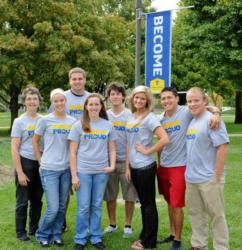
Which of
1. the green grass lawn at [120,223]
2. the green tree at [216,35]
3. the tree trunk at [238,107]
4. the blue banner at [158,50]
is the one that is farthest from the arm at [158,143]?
the tree trunk at [238,107]

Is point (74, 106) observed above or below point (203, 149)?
above

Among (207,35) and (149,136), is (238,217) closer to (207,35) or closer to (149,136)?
(149,136)

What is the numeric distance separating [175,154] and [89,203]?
1.14 m

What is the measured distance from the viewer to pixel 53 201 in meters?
5.28

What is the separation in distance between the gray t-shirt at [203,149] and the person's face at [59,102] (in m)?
1.54

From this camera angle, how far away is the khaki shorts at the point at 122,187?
18.7 ft

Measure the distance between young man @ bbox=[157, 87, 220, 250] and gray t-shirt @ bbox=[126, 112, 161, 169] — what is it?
0.57 ft

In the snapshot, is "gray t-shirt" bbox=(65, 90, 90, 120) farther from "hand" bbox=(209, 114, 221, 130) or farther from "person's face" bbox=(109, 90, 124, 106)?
"hand" bbox=(209, 114, 221, 130)

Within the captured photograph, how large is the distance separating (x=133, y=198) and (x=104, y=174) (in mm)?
740

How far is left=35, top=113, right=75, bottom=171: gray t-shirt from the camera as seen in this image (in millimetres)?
5229

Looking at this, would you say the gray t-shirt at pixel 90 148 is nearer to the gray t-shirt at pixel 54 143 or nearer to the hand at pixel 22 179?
the gray t-shirt at pixel 54 143

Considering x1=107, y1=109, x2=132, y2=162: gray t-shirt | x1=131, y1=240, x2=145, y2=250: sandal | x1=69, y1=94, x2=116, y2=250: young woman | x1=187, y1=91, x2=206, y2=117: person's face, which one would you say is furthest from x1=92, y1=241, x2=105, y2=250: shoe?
x1=187, y1=91, x2=206, y2=117: person's face

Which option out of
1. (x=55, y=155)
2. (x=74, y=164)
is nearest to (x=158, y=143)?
(x=74, y=164)

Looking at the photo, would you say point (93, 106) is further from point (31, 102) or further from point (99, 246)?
point (99, 246)
